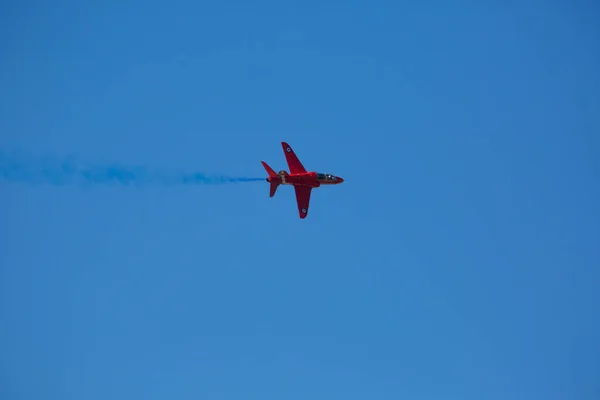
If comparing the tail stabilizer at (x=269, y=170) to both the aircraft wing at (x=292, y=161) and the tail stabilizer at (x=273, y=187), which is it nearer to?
the tail stabilizer at (x=273, y=187)

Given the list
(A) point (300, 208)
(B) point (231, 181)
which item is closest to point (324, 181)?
(A) point (300, 208)

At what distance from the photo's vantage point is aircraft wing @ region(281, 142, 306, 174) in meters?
63.4

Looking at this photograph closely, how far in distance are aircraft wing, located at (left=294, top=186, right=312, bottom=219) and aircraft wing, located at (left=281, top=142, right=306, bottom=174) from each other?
1541mm

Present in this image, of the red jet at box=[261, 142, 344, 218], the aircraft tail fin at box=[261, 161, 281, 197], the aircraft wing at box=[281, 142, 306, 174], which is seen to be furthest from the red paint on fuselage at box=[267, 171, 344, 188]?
the aircraft wing at box=[281, 142, 306, 174]

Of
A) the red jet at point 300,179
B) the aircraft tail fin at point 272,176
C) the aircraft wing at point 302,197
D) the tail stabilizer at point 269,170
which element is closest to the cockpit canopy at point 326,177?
the red jet at point 300,179

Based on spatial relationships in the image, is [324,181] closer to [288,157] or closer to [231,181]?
[288,157]

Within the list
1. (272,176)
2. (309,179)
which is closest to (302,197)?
(309,179)

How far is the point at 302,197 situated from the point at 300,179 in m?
Answer: 1.93

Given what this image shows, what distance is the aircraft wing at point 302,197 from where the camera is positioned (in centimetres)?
6362

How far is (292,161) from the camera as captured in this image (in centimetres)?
6372

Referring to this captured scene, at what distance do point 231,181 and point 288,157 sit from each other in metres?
6.83

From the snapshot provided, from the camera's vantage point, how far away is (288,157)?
2512 inches

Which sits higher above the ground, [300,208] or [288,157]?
[288,157]

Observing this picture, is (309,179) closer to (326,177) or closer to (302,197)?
(326,177)
